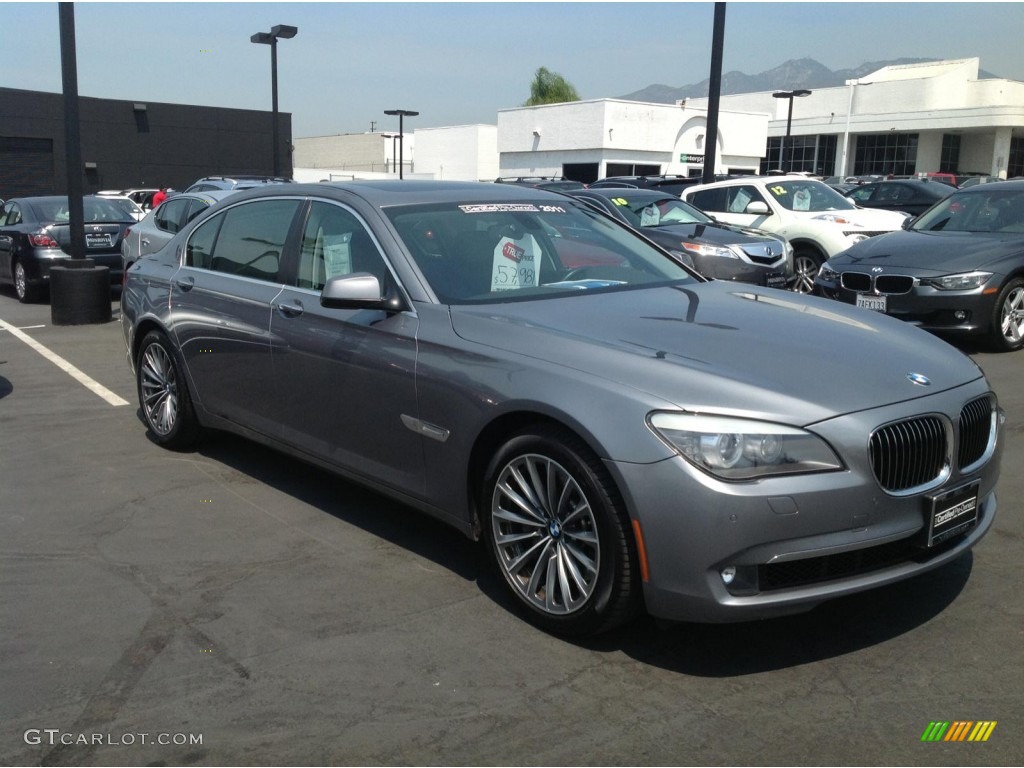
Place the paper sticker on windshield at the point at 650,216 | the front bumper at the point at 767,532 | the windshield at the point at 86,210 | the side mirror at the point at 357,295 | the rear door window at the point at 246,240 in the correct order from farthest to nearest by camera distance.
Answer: the windshield at the point at 86,210 → the paper sticker on windshield at the point at 650,216 → the rear door window at the point at 246,240 → the side mirror at the point at 357,295 → the front bumper at the point at 767,532

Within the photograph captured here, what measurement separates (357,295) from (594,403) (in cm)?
129

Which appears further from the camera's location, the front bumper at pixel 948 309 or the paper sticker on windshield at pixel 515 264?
the front bumper at pixel 948 309

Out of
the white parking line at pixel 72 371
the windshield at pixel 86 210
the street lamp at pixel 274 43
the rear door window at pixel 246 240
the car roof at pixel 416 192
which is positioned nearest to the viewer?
the car roof at pixel 416 192

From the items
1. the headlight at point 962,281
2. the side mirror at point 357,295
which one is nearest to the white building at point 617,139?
the headlight at point 962,281

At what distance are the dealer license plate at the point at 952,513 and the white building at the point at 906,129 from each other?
56.5m

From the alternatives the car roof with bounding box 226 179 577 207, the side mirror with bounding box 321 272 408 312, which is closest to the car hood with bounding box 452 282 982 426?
the side mirror with bounding box 321 272 408 312

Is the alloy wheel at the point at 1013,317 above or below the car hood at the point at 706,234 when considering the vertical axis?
below

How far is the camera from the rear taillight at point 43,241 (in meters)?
14.1

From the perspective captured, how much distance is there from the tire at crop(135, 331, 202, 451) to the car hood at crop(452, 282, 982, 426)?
2.63 meters

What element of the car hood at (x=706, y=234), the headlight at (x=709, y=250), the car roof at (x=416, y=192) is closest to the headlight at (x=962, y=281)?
the headlight at (x=709, y=250)

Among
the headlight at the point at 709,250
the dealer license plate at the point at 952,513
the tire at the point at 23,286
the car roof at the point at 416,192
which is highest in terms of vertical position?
the car roof at the point at 416,192

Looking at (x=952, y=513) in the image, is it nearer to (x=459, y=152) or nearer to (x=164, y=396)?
(x=164, y=396)

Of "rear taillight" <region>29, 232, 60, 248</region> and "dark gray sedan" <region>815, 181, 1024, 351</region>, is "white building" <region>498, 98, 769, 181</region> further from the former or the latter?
"dark gray sedan" <region>815, 181, 1024, 351</region>

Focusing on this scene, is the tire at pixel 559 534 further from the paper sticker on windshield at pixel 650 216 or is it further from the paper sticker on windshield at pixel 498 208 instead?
the paper sticker on windshield at pixel 650 216
